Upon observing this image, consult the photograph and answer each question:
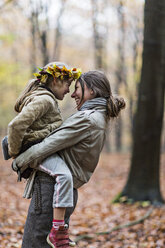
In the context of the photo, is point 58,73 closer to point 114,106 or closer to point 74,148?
point 114,106

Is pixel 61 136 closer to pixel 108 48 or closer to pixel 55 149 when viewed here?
pixel 55 149

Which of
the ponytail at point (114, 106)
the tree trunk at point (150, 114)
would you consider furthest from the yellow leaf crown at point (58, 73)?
the tree trunk at point (150, 114)

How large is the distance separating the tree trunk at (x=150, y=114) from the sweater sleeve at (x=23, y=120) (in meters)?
4.22

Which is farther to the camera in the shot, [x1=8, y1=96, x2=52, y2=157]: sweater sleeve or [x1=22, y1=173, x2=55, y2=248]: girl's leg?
[x1=22, y1=173, x2=55, y2=248]: girl's leg

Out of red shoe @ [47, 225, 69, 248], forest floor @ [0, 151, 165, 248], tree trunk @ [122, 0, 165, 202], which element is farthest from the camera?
tree trunk @ [122, 0, 165, 202]

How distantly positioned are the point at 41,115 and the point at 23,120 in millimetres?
208

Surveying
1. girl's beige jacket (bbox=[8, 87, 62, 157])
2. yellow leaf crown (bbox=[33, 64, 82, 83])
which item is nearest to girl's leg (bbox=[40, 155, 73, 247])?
girl's beige jacket (bbox=[8, 87, 62, 157])

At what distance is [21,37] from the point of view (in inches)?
645

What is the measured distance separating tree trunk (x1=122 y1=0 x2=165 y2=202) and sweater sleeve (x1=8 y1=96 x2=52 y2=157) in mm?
4223

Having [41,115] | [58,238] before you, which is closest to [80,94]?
[41,115]

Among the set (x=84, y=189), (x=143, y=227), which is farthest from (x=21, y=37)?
(x=143, y=227)

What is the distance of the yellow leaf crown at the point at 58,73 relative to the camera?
2.53 metres

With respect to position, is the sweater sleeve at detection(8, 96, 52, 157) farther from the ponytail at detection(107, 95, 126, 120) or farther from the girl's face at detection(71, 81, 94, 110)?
the ponytail at detection(107, 95, 126, 120)

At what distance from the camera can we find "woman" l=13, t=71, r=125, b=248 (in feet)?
7.51
